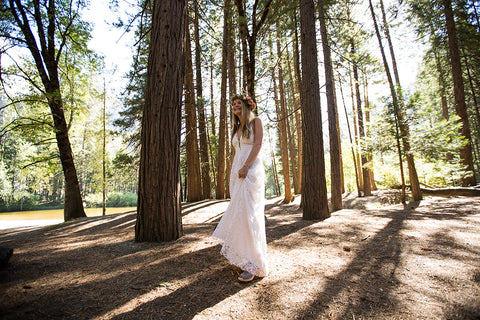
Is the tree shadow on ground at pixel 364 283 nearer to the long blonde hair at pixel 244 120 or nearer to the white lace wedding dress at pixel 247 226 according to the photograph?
the white lace wedding dress at pixel 247 226

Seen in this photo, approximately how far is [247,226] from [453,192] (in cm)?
1191

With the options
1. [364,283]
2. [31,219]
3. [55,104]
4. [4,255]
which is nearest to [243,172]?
[364,283]

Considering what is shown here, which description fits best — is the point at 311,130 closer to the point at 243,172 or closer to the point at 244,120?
the point at 244,120

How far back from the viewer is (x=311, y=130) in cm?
576

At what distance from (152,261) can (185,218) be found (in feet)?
17.1

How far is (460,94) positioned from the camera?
36.1ft

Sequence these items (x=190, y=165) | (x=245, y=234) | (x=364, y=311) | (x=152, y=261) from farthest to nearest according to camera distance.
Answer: (x=190, y=165)
(x=152, y=261)
(x=245, y=234)
(x=364, y=311)

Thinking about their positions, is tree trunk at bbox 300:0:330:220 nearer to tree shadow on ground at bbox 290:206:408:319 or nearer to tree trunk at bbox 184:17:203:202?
tree shadow on ground at bbox 290:206:408:319

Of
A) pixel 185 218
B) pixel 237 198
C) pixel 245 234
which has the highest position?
pixel 237 198

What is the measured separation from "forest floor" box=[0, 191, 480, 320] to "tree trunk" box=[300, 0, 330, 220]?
171cm

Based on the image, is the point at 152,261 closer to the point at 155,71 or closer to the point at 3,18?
the point at 155,71

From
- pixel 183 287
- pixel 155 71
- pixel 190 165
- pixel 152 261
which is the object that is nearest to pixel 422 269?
Result: pixel 183 287

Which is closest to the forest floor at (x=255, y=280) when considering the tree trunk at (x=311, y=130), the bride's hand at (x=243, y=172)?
the bride's hand at (x=243, y=172)

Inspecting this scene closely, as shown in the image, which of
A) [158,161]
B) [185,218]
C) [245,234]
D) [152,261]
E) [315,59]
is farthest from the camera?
[185,218]
